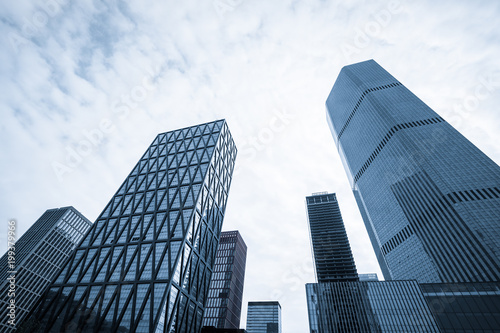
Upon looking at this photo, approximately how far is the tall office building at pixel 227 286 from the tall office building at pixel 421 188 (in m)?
66.3

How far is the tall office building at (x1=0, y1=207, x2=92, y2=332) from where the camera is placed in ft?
395

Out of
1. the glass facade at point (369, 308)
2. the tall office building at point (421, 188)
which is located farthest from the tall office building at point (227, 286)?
the tall office building at point (421, 188)

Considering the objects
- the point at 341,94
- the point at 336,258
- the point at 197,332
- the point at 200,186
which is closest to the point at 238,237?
the point at 336,258

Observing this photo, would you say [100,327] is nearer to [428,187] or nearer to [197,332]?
[197,332]

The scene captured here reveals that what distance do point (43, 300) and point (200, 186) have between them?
160ft

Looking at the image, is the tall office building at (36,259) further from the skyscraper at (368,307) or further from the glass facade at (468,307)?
the glass facade at (468,307)

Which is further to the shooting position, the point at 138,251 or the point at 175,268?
the point at 138,251

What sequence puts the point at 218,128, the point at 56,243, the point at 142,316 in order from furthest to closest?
1. the point at 56,243
2. the point at 218,128
3. the point at 142,316

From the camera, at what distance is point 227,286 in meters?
119

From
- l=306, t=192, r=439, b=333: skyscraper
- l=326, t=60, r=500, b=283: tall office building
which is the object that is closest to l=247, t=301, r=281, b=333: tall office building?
l=326, t=60, r=500, b=283: tall office building

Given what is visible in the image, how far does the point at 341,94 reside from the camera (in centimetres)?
15550

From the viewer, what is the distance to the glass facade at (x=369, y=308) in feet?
215

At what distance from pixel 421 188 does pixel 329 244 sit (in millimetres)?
66815

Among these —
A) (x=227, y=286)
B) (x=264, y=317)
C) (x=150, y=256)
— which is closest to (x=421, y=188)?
(x=150, y=256)
